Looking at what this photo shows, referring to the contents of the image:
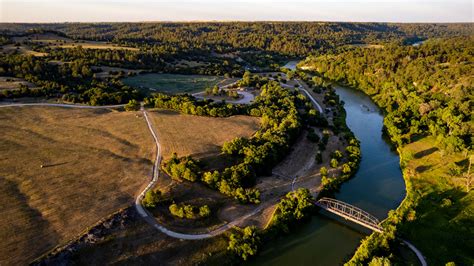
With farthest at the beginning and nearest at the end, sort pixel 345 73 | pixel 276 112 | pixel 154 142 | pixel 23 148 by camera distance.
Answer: pixel 345 73, pixel 276 112, pixel 154 142, pixel 23 148

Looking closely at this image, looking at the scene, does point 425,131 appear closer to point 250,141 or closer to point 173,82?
point 250,141

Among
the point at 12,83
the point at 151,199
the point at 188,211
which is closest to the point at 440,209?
the point at 188,211

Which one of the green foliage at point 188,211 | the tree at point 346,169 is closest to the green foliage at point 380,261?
the green foliage at point 188,211

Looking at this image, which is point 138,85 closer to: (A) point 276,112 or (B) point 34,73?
(B) point 34,73

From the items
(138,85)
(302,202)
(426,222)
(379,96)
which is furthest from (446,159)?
(138,85)

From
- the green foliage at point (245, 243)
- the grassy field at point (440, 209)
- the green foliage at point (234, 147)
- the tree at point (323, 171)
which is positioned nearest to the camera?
the green foliage at point (245, 243)

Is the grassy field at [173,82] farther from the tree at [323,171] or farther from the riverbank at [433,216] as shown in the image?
the riverbank at [433,216]
